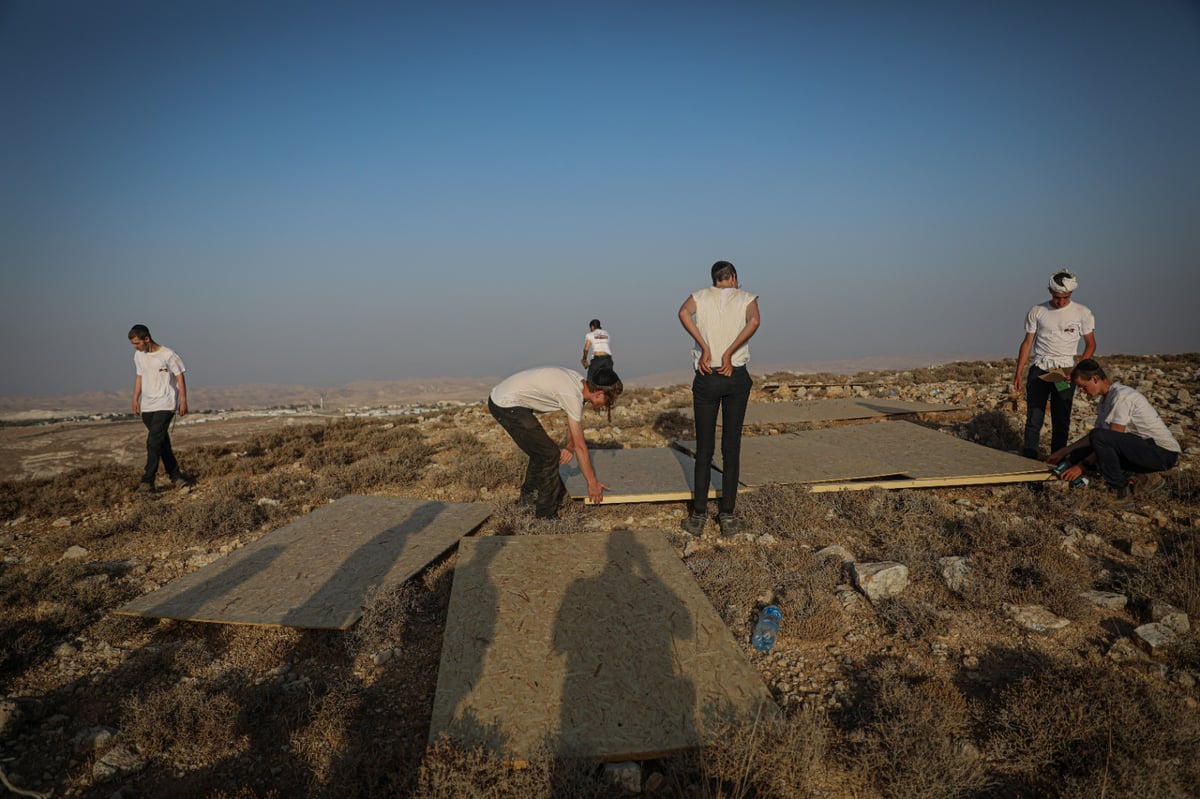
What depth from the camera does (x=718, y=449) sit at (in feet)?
24.0

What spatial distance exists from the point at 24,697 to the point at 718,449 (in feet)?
20.9

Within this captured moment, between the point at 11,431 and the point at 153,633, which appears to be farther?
the point at 11,431

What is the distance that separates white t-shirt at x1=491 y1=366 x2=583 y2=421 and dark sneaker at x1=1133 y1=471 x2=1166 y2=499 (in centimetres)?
522

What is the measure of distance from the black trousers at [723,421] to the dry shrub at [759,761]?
2.44 meters

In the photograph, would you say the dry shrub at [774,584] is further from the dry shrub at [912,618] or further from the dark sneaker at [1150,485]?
the dark sneaker at [1150,485]

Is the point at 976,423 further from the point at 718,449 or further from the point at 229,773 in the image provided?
the point at 229,773

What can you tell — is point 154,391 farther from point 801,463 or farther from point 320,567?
point 801,463

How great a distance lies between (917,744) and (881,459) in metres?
4.42

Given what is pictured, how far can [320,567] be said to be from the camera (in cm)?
436

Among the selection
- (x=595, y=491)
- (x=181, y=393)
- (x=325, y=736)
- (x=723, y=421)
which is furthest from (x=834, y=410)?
(x=181, y=393)

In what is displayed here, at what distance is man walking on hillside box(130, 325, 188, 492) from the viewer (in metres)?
6.91

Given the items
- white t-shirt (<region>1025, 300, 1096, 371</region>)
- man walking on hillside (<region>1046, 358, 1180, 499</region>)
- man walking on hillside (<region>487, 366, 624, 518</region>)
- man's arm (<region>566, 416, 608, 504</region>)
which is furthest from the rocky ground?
white t-shirt (<region>1025, 300, 1096, 371</region>)

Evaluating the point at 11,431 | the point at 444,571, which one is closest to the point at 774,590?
the point at 444,571

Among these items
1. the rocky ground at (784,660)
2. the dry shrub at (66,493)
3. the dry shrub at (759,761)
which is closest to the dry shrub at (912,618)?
the rocky ground at (784,660)
